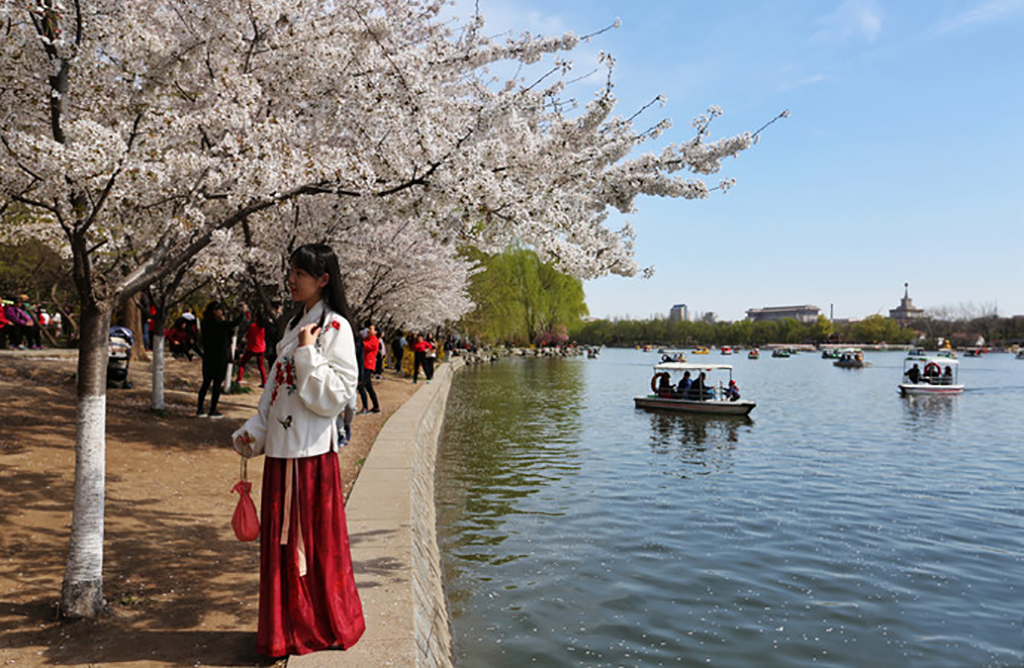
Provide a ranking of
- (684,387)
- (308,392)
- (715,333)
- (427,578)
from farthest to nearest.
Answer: (715,333) < (684,387) < (427,578) < (308,392)

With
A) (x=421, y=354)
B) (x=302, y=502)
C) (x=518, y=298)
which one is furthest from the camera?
(x=518, y=298)

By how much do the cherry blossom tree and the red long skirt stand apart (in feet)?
5.07

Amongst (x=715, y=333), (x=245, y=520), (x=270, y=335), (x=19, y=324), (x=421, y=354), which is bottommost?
(x=245, y=520)

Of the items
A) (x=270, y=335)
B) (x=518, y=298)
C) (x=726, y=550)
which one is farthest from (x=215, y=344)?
(x=518, y=298)

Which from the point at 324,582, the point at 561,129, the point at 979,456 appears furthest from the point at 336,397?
the point at 979,456

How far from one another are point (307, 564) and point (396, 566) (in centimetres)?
176

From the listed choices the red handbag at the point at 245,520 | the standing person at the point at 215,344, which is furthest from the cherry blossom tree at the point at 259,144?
the standing person at the point at 215,344

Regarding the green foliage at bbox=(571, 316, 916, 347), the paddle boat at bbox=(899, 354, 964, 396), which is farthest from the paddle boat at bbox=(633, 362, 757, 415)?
the green foliage at bbox=(571, 316, 916, 347)

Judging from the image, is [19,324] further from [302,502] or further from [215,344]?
[302,502]

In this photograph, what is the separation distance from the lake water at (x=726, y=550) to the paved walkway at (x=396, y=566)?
50 centimetres

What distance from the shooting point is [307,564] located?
374 centimetres

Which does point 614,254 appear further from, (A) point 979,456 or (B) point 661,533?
(A) point 979,456

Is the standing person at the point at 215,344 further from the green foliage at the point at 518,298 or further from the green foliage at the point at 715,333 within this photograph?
the green foliage at the point at 715,333

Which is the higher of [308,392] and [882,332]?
[882,332]
